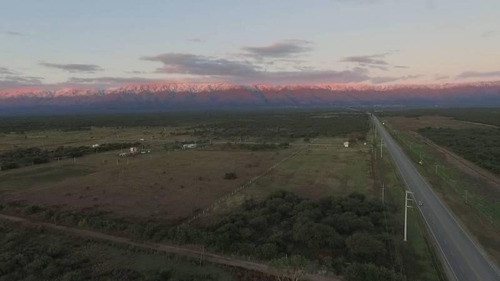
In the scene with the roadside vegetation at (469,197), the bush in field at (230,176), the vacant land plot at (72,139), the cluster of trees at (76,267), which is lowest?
the cluster of trees at (76,267)

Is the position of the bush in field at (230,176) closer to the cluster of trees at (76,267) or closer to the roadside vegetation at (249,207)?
the roadside vegetation at (249,207)

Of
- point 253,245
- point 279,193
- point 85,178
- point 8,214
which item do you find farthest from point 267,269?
point 85,178

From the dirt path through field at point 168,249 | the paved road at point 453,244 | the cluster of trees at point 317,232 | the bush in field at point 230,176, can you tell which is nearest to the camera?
the paved road at point 453,244

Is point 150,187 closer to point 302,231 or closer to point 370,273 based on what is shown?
point 302,231

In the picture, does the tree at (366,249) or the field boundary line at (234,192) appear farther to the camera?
the field boundary line at (234,192)

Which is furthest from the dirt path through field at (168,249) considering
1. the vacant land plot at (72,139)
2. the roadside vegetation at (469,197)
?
the vacant land plot at (72,139)

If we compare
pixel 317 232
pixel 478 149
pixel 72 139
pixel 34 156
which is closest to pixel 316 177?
pixel 317 232

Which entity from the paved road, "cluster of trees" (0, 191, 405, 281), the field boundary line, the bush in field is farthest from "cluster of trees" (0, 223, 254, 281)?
the bush in field
